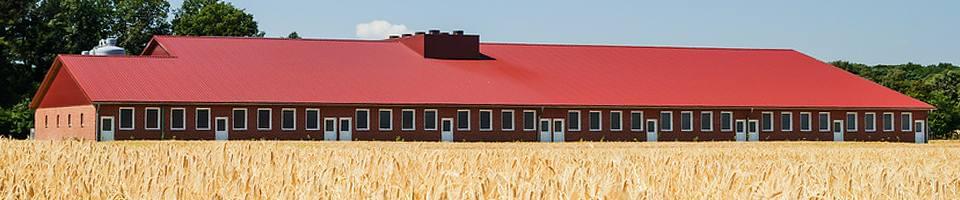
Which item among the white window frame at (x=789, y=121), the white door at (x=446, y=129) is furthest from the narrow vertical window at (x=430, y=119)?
the white window frame at (x=789, y=121)

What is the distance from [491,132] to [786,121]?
15.8 m

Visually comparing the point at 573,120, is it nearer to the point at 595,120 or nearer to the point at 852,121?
the point at 595,120

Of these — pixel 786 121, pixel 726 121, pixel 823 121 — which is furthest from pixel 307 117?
pixel 823 121

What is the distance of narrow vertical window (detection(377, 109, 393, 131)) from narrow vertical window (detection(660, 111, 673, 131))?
1363 centimetres

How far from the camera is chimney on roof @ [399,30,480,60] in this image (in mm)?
77719

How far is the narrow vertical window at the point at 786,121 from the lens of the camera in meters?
76.2

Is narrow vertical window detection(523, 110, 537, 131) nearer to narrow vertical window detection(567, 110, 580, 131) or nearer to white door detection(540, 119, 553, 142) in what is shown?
white door detection(540, 119, 553, 142)

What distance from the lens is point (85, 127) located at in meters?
65.9

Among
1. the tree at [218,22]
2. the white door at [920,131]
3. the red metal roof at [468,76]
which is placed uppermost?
the tree at [218,22]

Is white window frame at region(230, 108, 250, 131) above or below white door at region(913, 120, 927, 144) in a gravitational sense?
above

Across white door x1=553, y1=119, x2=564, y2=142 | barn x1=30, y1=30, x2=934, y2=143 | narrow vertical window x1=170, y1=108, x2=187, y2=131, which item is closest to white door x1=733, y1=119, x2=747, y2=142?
barn x1=30, y1=30, x2=934, y2=143

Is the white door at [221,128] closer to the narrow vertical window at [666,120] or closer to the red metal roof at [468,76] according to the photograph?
the red metal roof at [468,76]

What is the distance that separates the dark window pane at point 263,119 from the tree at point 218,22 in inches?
1236

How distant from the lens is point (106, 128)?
211 ft
